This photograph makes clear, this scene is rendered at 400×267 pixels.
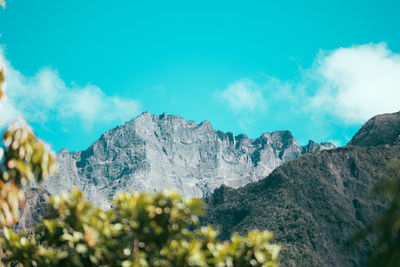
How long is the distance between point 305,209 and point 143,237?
556 feet

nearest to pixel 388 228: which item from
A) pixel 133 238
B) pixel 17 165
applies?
pixel 133 238

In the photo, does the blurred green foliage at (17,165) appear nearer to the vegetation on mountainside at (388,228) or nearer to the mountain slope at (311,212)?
the vegetation on mountainside at (388,228)

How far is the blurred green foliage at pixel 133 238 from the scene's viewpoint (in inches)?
444

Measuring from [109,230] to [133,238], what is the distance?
39.2 inches

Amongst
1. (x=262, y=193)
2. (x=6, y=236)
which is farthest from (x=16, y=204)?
(x=262, y=193)

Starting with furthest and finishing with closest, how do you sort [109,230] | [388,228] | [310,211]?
1. [310,211]
2. [109,230]
3. [388,228]

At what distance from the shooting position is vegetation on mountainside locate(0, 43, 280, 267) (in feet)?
34.3

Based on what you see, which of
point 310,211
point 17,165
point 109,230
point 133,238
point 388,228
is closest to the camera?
point 388,228

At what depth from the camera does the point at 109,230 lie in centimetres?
1139

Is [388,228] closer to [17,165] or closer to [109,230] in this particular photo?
[109,230]

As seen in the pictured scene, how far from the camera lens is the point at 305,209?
17438 centimetres

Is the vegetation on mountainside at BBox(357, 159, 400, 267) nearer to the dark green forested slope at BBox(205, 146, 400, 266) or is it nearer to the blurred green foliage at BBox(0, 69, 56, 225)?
the blurred green foliage at BBox(0, 69, 56, 225)

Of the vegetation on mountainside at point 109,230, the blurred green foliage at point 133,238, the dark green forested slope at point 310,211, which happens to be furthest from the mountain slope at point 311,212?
the vegetation on mountainside at point 109,230

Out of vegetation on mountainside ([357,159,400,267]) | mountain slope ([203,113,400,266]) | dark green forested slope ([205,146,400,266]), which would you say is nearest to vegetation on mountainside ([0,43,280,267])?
vegetation on mountainside ([357,159,400,267])
